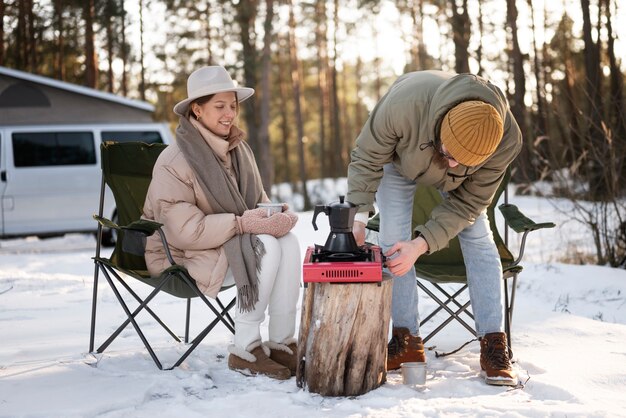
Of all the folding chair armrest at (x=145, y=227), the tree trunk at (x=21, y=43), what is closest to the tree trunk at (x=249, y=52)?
the tree trunk at (x=21, y=43)

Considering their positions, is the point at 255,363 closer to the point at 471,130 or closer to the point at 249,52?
the point at 471,130

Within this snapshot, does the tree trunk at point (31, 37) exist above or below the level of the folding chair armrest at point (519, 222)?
above

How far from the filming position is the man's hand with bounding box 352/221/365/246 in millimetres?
2803

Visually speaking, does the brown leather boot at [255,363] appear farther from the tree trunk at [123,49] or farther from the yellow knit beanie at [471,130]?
the tree trunk at [123,49]

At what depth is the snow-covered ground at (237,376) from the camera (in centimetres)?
256

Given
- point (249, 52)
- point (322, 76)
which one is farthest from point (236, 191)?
point (322, 76)

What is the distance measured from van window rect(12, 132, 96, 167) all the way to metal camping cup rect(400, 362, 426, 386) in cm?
671

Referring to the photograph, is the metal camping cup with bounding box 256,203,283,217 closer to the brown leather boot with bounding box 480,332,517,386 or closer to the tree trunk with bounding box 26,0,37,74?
the brown leather boot with bounding box 480,332,517,386

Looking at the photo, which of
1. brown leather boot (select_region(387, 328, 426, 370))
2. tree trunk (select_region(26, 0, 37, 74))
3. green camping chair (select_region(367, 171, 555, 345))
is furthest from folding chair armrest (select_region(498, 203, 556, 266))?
tree trunk (select_region(26, 0, 37, 74))

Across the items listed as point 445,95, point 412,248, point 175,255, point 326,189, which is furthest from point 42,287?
point 326,189

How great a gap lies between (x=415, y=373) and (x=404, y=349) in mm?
210

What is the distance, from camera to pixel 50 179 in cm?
863

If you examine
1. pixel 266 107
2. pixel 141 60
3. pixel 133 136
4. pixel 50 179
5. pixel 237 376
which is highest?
pixel 141 60

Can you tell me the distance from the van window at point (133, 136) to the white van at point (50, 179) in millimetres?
14
